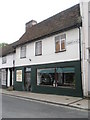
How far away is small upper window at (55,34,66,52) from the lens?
16.0 m

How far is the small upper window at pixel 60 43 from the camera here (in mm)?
15966

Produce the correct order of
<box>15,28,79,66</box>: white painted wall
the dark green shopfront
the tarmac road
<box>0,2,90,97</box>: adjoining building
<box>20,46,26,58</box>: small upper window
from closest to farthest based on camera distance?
1. the tarmac road
2. <box>0,2,90,97</box>: adjoining building
3. the dark green shopfront
4. <box>15,28,79,66</box>: white painted wall
5. <box>20,46,26,58</box>: small upper window

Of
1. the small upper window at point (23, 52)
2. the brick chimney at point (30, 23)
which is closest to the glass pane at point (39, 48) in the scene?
the small upper window at point (23, 52)

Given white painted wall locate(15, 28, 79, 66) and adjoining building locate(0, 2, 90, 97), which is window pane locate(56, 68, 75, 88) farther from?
white painted wall locate(15, 28, 79, 66)

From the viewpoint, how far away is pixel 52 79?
16.9 meters

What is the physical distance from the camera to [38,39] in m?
18.7

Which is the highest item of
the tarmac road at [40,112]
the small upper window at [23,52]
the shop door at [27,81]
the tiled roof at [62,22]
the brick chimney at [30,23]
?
the brick chimney at [30,23]

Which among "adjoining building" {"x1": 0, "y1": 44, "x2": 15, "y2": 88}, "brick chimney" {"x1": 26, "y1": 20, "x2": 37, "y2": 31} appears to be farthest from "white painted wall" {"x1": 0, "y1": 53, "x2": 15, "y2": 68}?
"brick chimney" {"x1": 26, "y1": 20, "x2": 37, "y2": 31}

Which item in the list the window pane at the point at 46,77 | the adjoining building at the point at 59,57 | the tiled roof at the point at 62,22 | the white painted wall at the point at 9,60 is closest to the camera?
the adjoining building at the point at 59,57

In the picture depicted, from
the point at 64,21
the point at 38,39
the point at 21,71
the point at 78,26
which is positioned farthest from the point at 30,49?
the point at 78,26

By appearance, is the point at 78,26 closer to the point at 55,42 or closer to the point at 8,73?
the point at 55,42

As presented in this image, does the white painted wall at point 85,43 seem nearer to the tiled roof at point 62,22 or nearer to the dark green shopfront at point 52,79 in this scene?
the dark green shopfront at point 52,79

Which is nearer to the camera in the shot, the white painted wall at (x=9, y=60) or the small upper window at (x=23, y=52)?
the small upper window at (x=23, y=52)

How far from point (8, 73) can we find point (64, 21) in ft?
39.7
